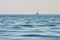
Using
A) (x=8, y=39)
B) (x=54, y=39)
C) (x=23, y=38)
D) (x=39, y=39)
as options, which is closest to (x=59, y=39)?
(x=54, y=39)

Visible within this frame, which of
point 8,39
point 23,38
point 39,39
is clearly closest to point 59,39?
point 39,39

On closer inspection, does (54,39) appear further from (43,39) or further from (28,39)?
(28,39)

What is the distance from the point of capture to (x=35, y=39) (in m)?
→ 13.9

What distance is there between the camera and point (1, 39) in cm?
1353

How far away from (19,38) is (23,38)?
0.29 meters

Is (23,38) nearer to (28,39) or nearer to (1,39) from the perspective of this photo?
(28,39)

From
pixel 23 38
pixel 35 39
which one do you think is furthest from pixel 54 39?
pixel 23 38

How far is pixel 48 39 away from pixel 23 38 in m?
1.82

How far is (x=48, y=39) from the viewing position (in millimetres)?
13844

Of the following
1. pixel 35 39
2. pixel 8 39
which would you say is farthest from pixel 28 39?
pixel 8 39

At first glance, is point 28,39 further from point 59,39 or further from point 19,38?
point 59,39

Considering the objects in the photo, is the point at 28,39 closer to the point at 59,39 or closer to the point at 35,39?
the point at 35,39

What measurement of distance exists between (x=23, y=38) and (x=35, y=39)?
36.5 inches

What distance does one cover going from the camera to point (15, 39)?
13.7m
